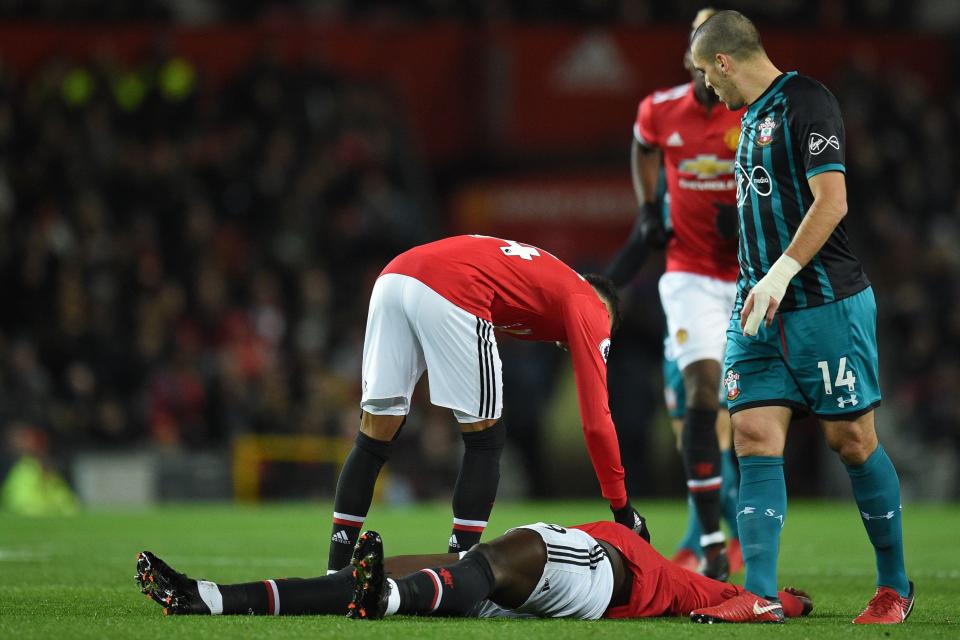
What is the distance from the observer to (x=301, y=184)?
16922 millimetres

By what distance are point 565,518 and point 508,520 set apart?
0.47 meters

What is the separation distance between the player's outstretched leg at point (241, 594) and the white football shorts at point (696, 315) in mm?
2846

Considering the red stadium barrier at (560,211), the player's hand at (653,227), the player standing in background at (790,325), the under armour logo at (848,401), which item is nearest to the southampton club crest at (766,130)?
the player standing in background at (790,325)

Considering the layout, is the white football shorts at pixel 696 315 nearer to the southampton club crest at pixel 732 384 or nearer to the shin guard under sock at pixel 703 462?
the shin guard under sock at pixel 703 462

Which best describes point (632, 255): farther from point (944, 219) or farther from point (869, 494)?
point (944, 219)

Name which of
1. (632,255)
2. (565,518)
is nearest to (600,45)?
(565,518)

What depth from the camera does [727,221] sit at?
7.28m

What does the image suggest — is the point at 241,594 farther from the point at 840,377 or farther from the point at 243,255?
the point at 243,255

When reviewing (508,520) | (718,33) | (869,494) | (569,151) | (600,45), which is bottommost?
(508,520)

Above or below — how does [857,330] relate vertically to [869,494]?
above

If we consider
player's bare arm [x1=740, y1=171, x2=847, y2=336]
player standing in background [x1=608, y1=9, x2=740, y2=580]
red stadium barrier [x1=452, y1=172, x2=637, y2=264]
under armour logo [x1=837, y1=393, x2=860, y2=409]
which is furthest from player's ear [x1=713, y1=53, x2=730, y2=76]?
red stadium barrier [x1=452, y1=172, x2=637, y2=264]

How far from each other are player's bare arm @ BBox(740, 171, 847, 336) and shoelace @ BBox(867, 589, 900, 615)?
45.0 inches

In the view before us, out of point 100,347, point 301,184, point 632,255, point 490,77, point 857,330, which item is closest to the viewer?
point 857,330

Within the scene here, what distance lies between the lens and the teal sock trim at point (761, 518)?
504 centimetres
